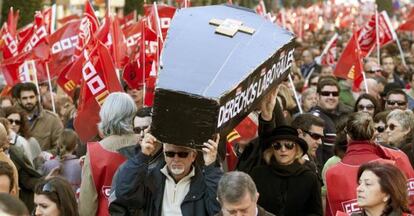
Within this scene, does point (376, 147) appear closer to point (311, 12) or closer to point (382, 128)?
point (382, 128)

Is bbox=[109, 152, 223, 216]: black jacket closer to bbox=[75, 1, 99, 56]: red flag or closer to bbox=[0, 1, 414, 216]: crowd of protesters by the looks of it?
bbox=[0, 1, 414, 216]: crowd of protesters

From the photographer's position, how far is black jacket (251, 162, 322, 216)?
10156 millimetres

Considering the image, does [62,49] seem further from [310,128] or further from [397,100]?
[310,128]

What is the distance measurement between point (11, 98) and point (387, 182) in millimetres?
8296

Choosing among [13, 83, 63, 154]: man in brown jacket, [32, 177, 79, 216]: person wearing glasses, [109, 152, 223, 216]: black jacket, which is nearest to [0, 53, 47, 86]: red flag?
[13, 83, 63, 154]: man in brown jacket

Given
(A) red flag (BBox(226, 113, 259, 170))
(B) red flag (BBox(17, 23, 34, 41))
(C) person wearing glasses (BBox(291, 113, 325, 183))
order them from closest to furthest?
(A) red flag (BBox(226, 113, 259, 170))
(C) person wearing glasses (BBox(291, 113, 325, 183))
(B) red flag (BBox(17, 23, 34, 41))

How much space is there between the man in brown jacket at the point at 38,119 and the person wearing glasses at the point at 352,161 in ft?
17.4

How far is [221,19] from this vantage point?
950 cm

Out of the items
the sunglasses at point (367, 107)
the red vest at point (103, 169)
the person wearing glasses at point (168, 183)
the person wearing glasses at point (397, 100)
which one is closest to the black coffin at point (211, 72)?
the person wearing glasses at point (168, 183)

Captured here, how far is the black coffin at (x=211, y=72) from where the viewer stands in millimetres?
8758

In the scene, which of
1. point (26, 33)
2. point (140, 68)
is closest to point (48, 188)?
point (140, 68)

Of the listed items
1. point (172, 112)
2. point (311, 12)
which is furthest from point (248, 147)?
point (311, 12)

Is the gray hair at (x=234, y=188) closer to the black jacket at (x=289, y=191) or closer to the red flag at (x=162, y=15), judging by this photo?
the black jacket at (x=289, y=191)

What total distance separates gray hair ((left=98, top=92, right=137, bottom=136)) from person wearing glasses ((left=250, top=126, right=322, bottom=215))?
0.99 meters
